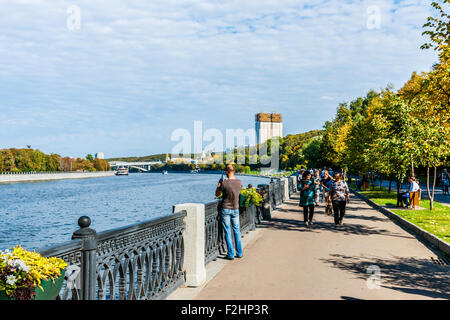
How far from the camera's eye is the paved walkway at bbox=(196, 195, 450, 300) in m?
6.34

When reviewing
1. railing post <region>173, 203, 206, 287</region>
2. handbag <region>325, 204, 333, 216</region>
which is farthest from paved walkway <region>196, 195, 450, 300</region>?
handbag <region>325, 204, 333, 216</region>

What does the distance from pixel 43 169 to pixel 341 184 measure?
159 m

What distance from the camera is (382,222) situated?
15.6m

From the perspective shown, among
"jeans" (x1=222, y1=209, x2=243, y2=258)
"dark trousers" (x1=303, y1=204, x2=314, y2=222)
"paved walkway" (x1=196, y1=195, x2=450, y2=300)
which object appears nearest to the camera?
"paved walkway" (x1=196, y1=195, x2=450, y2=300)

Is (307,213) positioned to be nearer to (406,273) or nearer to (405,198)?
(406,273)

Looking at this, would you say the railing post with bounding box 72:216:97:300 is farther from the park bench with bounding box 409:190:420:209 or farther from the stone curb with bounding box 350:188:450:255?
the park bench with bounding box 409:190:420:209

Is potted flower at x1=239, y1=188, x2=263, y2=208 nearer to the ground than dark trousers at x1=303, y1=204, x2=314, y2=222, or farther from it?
farther from it

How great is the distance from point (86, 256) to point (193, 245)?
10.2 ft

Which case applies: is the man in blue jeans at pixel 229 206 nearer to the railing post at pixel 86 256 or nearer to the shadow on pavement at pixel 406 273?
the shadow on pavement at pixel 406 273

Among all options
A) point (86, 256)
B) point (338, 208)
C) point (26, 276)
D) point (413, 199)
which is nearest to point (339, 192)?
A: point (338, 208)

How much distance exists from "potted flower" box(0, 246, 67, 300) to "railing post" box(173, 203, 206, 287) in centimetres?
383
